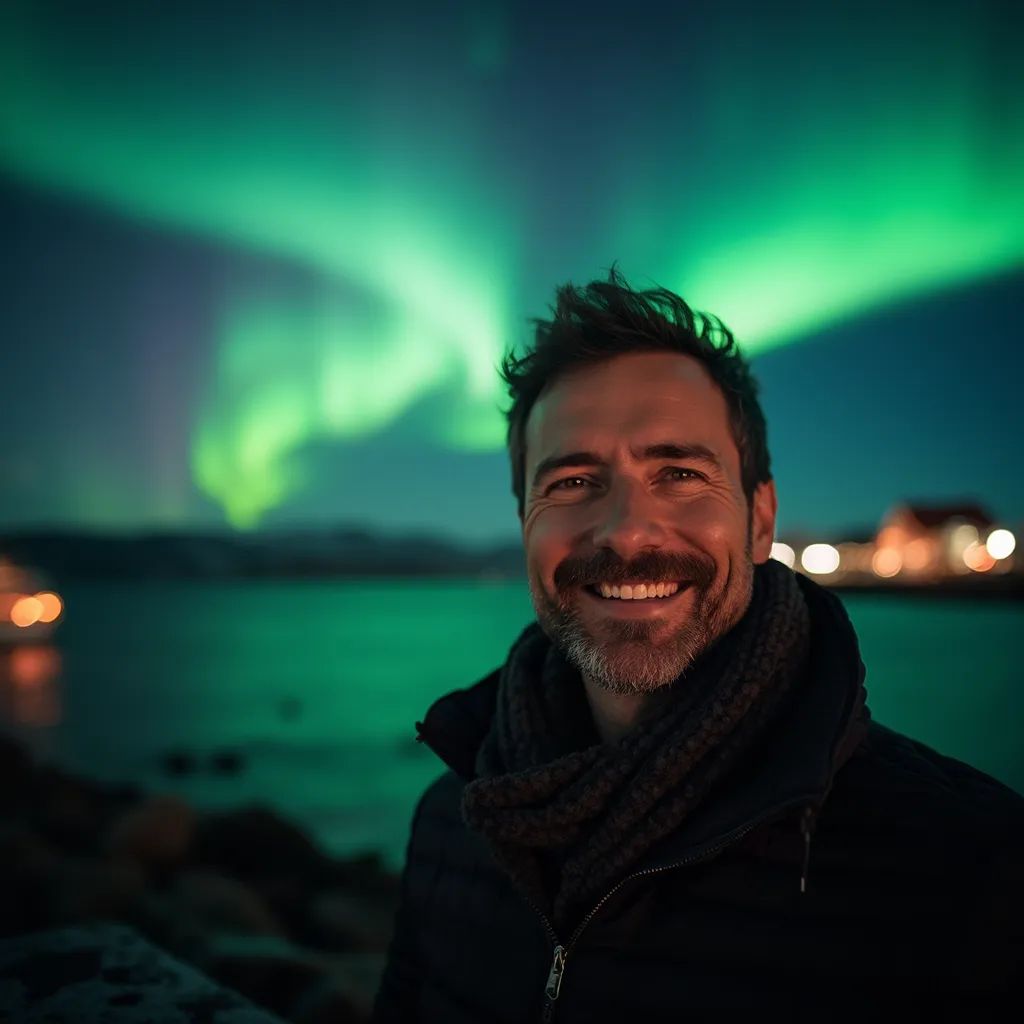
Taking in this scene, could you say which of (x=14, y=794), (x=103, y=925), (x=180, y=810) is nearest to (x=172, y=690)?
(x=14, y=794)

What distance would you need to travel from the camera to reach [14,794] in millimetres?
13289

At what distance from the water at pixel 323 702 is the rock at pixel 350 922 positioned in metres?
5.18

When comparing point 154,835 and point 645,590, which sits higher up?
point 645,590

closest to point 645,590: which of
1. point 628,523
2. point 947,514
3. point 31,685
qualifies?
point 628,523

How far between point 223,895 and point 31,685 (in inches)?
1507

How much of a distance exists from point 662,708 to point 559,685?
20.8 inches

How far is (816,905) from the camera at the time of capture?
1.84 m

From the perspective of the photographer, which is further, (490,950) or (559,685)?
(559,685)

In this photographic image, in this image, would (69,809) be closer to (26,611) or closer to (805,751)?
(805,751)

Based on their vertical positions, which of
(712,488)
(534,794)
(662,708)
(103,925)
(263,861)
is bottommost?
(263,861)

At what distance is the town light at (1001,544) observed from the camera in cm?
7538

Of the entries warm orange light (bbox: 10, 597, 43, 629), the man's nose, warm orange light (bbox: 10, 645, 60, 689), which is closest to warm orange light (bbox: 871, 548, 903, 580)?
warm orange light (bbox: 10, 645, 60, 689)

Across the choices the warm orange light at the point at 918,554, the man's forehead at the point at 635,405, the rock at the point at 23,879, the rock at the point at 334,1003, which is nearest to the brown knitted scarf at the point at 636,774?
the man's forehead at the point at 635,405

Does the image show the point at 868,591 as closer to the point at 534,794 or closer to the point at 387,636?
the point at 387,636
